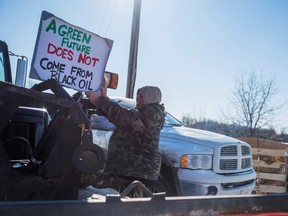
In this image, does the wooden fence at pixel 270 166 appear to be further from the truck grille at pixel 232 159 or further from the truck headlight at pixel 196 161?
the truck headlight at pixel 196 161

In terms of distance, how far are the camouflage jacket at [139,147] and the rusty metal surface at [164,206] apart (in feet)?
4.90

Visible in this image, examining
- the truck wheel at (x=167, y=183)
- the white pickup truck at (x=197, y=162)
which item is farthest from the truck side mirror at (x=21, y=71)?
the truck wheel at (x=167, y=183)

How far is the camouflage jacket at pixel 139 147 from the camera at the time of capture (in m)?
3.65

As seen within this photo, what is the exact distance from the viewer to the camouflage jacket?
3648 mm

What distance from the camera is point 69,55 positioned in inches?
120

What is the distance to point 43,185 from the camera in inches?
98.0

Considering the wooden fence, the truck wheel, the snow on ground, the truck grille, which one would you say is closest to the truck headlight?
the truck grille

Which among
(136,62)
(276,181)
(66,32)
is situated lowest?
(276,181)

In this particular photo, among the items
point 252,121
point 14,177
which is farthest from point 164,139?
point 252,121

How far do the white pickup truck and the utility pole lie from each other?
A: 4923 mm

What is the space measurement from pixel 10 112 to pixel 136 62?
9.65 meters

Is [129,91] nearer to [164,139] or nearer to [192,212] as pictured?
[164,139]

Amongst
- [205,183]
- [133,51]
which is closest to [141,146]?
[205,183]

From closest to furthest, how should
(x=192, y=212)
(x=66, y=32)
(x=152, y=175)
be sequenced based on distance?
(x=192, y=212)
(x=66, y=32)
(x=152, y=175)
